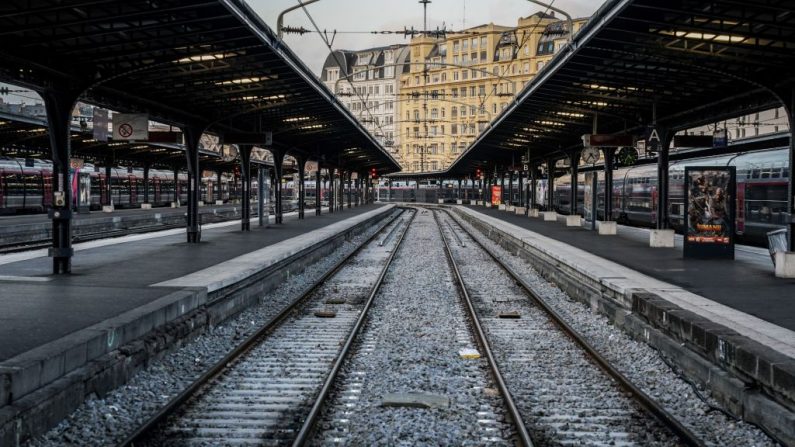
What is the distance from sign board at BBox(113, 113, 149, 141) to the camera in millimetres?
16750

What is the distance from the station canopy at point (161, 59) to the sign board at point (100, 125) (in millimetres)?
2740

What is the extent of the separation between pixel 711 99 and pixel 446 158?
97.2 m

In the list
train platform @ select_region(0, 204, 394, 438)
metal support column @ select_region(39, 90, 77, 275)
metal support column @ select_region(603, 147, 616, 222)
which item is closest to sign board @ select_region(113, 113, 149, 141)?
metal support column @ select_region(39, 90, 77, 275)

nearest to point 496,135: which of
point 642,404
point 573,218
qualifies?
point 573,218

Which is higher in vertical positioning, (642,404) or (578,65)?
(578,65)

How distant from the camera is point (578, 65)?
16859 millimetres

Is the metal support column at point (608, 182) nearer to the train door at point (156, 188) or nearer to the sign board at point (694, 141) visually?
the sign board at point (694, 141)

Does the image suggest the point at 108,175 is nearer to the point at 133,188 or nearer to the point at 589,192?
the point at 133,188

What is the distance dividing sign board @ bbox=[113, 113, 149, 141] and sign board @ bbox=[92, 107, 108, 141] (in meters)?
5.53

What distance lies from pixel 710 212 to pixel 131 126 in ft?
46.5

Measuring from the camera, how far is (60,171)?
14.0 m

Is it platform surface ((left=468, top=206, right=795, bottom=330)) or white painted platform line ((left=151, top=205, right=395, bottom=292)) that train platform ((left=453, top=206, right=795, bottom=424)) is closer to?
platform surface ((left=468, top=206, right=795, bottom=330))

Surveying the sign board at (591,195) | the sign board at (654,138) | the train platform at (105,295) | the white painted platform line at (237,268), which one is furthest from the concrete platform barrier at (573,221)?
the white painted platform line at (237,268)

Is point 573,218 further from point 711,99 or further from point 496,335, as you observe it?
point 496,335
